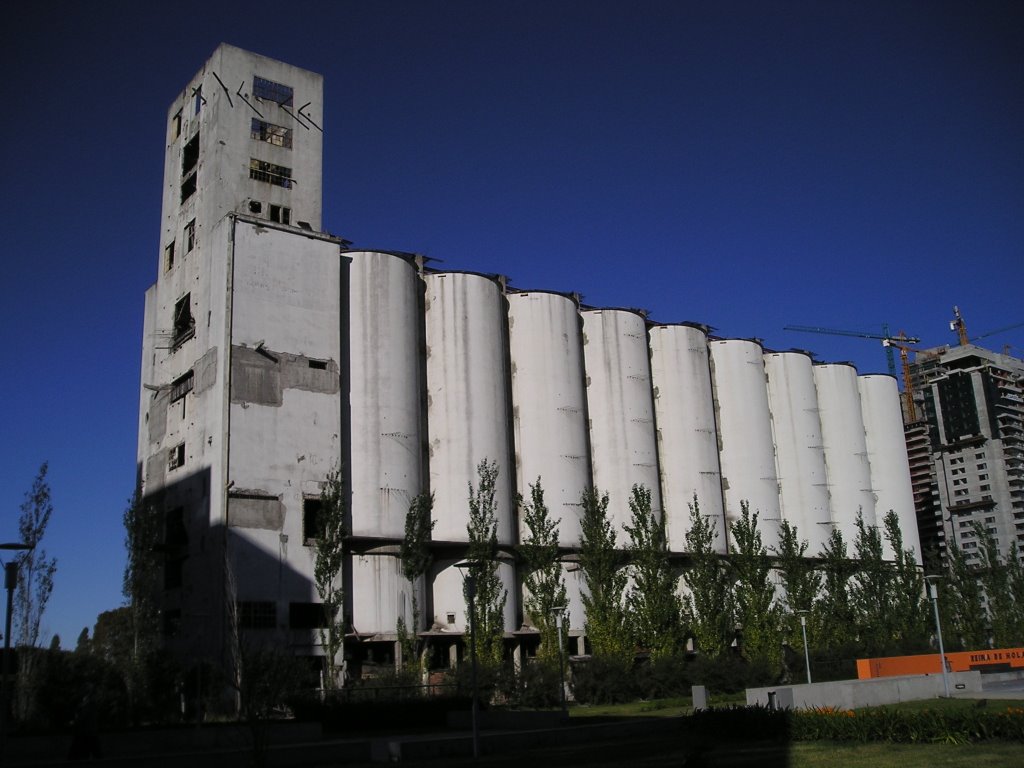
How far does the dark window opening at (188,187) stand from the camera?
191 feet

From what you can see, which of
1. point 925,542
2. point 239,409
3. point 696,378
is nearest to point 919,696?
point 239,409

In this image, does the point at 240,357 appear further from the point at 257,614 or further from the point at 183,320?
the point at 257,614

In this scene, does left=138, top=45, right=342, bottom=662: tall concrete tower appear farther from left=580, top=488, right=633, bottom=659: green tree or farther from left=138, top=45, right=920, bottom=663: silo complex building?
left=580, top=488, right=633, bottom=659: green tree

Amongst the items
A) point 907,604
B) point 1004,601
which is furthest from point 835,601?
point 1004,601

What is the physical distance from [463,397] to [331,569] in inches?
538

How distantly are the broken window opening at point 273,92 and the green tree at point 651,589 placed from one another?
105ft

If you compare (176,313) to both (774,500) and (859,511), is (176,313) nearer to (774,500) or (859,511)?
(774,500)

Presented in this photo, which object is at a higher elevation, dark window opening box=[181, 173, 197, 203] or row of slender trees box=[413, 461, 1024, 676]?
dark window opening box=[181, 173, 197, 203]

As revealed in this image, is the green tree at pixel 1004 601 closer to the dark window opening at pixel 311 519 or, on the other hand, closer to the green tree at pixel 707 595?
the green tree at pixel 707 595

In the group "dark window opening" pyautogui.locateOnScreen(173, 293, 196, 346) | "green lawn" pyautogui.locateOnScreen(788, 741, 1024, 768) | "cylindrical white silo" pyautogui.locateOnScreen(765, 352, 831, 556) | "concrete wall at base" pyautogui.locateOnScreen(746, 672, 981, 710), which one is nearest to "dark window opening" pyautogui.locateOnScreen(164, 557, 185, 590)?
"dark window opening" pyautogui.locateOnScreen(173, 293, 196, 346)

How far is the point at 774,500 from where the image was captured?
7419 centimetres

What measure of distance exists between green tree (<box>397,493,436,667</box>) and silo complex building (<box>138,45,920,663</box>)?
0.72 meters

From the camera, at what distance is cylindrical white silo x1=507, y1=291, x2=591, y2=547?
2366 inches

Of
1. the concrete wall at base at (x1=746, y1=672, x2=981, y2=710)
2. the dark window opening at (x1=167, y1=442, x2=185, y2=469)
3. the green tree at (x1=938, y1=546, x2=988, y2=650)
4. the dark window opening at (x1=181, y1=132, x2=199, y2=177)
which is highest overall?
the dark window opening at (x1=181, y1=132, x2=199, y2=177)
